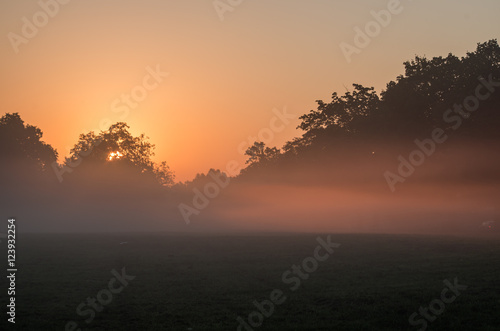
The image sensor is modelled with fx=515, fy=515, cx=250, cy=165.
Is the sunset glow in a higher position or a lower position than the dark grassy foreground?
higher

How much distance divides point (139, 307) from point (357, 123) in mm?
57019

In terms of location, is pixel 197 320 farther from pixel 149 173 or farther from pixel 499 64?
pixel 149 173

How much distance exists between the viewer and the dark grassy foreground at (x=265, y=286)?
54.0 feet

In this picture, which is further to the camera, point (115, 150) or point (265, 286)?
point (115, 150)

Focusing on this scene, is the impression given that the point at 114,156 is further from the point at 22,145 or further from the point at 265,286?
the point at 265,286

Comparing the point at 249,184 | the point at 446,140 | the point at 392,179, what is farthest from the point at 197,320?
the point at 249,184

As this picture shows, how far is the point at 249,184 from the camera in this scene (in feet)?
409

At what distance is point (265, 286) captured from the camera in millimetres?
22375

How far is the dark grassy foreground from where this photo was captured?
1645cm

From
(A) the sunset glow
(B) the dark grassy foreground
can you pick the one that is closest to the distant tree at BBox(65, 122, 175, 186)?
(A) the sunset glow

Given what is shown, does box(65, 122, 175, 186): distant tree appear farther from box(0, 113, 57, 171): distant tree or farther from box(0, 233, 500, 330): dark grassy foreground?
box(0, 233, 500, 330): dark grassy foreground

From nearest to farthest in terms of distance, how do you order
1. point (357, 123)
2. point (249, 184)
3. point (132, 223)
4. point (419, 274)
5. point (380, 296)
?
1. point (380, 296)
2. point (419, 274)
3. point (357, 123)
4. point (132, 223)
5. point (249, 184)

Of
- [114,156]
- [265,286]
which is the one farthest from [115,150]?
[265,286]

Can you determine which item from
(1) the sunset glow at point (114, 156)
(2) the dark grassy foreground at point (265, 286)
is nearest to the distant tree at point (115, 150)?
(1) the sunset glow at point (114, 156)
